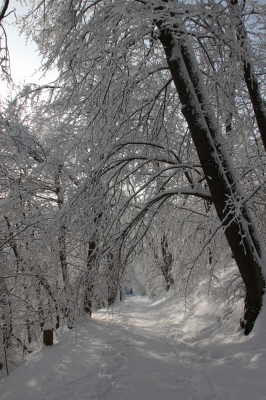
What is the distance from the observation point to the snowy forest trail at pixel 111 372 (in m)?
4.43

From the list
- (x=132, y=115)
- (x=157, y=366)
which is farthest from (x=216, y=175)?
(x=157, y=366)

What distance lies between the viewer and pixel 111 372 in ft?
17.6

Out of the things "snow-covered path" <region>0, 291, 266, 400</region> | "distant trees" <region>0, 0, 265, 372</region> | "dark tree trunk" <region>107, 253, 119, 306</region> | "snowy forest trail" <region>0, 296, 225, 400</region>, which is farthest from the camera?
"snowy forest trail" <region>0, 296, 225, 400</region>

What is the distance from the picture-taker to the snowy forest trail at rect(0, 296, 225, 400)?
443 cm

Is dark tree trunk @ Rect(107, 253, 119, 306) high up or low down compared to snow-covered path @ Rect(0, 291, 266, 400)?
up

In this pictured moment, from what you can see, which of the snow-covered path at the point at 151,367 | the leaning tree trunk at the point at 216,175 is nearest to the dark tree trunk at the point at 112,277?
the snow-covered path at the point at 151,367

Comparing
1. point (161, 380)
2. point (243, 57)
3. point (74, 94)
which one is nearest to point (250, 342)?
point (161, 380)

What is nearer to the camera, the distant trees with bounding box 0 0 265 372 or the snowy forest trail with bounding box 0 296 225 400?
the distant trees with bounding box 0 0 265 372

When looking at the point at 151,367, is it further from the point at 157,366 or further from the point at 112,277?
the point at 112,277

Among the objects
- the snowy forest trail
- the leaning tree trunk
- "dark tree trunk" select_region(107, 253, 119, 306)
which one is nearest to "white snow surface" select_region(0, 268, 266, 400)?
the snowy forest trail

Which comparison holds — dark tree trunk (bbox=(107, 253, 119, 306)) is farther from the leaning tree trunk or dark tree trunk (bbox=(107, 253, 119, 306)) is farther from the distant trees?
the leaning tree trunk

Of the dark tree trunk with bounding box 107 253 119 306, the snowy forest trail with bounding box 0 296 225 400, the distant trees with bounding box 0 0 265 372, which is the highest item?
the distant trees with bounding box 0 0 265 372

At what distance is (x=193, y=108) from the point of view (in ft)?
14.0

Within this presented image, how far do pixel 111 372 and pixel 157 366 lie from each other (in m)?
0.99
